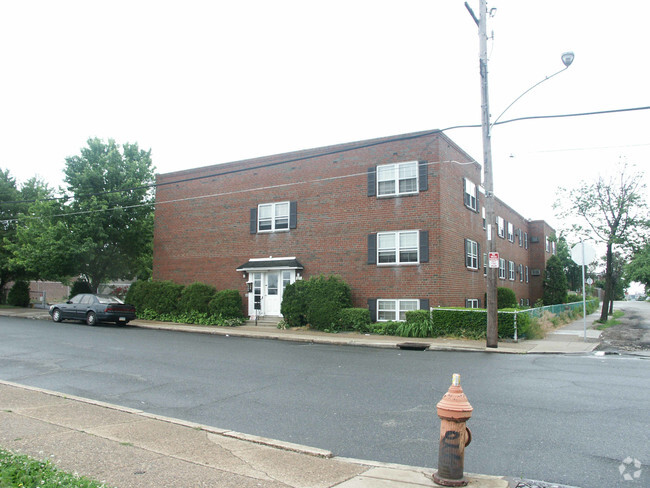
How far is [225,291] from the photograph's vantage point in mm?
23734

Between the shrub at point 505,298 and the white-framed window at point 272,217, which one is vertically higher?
the white-framed window at point 272,217

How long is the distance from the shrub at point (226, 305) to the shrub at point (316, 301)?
2.91 metres

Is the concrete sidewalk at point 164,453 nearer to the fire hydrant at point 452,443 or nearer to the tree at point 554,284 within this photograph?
the fire hydrant at point 452,443

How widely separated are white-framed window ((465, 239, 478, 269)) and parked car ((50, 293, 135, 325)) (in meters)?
15.6

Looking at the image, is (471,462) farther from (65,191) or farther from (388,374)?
(65,191)

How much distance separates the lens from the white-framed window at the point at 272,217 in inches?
938

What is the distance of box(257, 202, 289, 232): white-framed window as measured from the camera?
938 inches

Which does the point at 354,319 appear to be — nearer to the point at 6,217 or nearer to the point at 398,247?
the point at 398,247

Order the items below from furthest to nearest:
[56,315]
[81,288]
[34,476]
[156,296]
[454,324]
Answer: [81,288] < [156,296] < [56,315] < [454,324] < [34,476]

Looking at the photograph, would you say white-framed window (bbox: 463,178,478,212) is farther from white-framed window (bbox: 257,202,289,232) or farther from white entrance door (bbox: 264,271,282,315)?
white entrance door (bbox: 264,271,282,315)

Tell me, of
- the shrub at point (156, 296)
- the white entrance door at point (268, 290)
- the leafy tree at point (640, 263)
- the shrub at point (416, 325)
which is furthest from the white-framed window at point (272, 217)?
the leafy tree at point (640, 263)

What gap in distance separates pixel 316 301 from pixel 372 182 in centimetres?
550

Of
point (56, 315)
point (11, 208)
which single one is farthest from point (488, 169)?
point (11, 208)

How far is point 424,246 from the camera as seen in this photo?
65.9 ft
